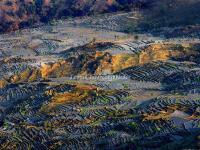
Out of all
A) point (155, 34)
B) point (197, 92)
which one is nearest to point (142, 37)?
point (155, 34)

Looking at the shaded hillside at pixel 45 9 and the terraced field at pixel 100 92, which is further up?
the shaded hillside at pixel 45 9

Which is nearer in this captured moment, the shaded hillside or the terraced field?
the terraced field

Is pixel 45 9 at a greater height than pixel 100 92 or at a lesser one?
greater

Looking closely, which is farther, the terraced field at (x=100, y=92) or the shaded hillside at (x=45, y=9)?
the shaded hillside at (x=45, y=9)

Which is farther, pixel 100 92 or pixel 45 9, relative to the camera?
pixel 45 9
